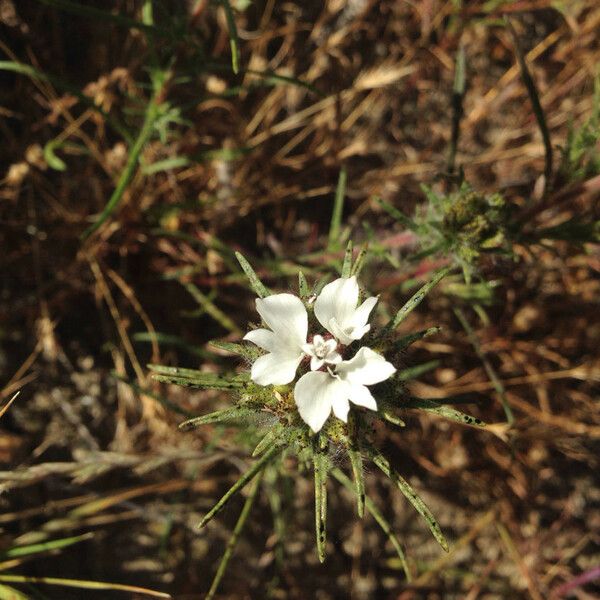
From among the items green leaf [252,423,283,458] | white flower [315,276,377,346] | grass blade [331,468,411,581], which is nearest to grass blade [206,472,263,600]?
grass blade [331,468,411,581]

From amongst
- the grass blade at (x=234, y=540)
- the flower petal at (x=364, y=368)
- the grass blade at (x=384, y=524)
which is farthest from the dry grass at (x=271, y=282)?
the flower petal at (x=364, y=368)

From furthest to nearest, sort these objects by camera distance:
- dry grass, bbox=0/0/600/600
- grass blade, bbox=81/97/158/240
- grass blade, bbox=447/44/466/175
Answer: dry grass, bbox=0/0/600/600 → grass blade, bbox=447/44/466/175 → grass blade, bbox=81/97/158/240

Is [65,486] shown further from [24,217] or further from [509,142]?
[509,142]

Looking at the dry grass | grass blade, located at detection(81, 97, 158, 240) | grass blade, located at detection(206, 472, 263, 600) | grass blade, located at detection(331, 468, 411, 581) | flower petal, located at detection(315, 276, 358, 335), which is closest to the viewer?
flower petal, located at detection(315, 276, 358, 335)

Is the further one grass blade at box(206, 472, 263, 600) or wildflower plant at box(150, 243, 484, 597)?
grass blade at box(206, 472, 263, 600)

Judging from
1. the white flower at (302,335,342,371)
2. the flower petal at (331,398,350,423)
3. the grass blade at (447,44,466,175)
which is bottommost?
the flower petal at (331,398,350,423)

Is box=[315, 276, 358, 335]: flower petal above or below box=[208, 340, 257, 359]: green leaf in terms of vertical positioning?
above

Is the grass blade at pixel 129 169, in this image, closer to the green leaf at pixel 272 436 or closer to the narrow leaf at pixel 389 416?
the green leaf at pixel 272 436

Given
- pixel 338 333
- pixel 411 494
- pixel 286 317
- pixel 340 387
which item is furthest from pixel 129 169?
pixel 411 494

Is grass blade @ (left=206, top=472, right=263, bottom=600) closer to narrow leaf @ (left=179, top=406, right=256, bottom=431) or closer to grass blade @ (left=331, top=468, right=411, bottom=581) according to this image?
grass blade @ (left=331, top=468, right=411, bottom=581)
